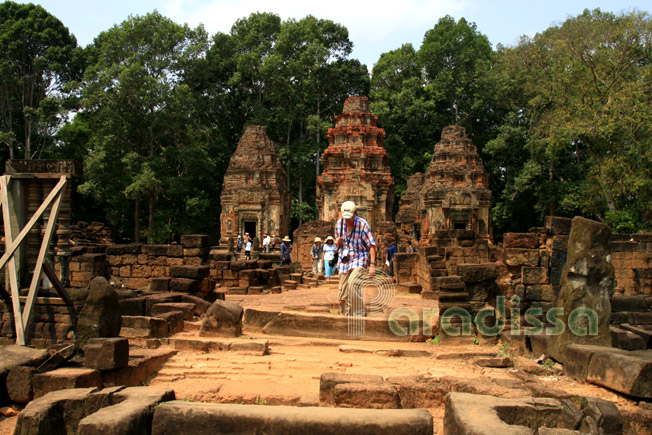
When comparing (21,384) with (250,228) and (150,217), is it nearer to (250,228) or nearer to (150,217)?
(250,228)

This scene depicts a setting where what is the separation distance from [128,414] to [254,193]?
81.2 ft

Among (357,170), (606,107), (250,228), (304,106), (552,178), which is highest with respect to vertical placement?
(304,106)

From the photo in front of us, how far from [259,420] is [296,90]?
36.2m

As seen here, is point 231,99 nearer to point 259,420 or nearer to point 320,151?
point 320,151

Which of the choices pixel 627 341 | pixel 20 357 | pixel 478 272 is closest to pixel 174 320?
pixel 20 357

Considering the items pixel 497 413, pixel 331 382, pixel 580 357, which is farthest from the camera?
pixel 580 357

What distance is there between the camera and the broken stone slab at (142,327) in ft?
22.0

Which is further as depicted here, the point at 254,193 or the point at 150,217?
the point at 150,217

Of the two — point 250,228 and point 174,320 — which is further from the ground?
point 250,228

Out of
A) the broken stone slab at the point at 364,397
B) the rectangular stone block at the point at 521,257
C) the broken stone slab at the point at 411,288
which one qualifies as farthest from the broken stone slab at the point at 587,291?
the broken stone slab at the point at 411,288

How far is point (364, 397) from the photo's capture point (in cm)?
413

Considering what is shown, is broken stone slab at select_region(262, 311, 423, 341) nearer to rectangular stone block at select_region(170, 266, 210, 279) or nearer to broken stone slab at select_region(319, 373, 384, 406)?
broken stone slab at select_region(319, 373, 384, 406)

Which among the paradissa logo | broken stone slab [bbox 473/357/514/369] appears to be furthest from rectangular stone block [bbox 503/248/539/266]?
broken stone slab [bbox 473/357/514/369]

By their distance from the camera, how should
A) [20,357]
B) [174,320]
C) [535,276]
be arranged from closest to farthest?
[20,357] → [174,320] → [535,276]
